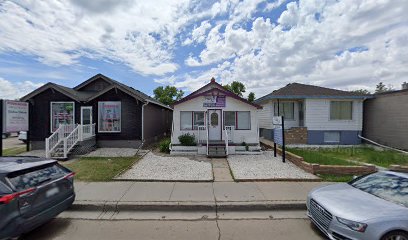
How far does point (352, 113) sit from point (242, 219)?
15.4 meters

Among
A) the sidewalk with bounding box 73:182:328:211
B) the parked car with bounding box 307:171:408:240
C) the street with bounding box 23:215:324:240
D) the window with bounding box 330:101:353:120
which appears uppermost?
the window with bounding box 330:101:353:120

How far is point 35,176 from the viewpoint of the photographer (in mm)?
4438

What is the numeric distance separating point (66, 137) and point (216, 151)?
7.82 m

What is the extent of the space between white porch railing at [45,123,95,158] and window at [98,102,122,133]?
106cm

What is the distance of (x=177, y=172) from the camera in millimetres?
9000

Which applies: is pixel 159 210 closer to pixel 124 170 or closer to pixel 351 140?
pixel 124 170

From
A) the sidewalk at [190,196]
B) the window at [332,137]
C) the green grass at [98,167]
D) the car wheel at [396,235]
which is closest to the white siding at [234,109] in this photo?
the green grass at [98,167]

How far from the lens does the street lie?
14.4ft

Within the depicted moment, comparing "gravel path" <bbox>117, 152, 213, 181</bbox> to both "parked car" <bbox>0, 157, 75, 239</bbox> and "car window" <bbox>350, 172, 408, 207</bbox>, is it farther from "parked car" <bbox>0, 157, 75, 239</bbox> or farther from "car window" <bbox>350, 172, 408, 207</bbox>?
"car window" <bbox>350, 172, 408, 207</bbox>

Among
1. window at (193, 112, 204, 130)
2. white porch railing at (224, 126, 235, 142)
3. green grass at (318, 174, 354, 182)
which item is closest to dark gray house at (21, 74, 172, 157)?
window at (193, 112, 204, 130)

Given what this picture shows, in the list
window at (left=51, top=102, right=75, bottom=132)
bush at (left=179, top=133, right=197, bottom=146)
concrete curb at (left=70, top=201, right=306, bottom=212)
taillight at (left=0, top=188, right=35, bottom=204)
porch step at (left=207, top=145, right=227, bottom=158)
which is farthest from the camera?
window at (left=51, top=102, right=75, bottom=132)

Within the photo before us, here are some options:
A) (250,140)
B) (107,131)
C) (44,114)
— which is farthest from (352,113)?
(44,114)

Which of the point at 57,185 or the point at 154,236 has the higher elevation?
the point at 57,185

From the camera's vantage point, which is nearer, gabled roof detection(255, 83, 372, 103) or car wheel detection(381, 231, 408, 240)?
car wheel detection(381, 231, 408, 240)
